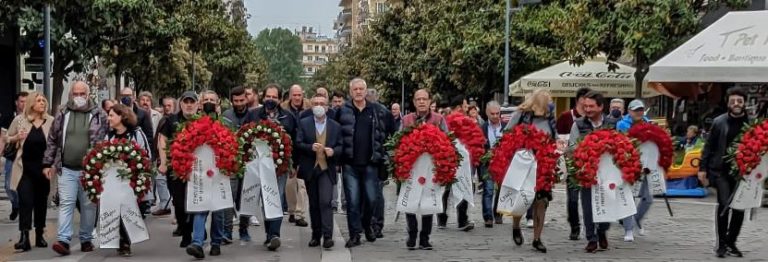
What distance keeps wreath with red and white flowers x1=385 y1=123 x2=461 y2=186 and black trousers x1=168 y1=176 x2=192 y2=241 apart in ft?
7.09

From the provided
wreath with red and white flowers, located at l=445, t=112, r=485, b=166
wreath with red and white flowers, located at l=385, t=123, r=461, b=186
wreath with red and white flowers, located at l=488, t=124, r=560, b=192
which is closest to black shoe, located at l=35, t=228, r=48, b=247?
wreath with red and white flowers, located at l=385, t=123, r=461, b=186

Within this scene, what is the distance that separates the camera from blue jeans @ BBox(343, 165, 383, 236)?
11938mm

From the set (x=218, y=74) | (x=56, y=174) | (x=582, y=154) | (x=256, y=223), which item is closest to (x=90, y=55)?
(x=256, y=223)

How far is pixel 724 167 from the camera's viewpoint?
10.9m

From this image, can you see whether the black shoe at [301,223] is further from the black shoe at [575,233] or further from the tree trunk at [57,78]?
the tree trunk at [57,78]

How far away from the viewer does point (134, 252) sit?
1152 centimetres

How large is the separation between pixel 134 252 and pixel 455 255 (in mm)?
3236

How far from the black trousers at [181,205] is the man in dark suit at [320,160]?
1207 millimetres

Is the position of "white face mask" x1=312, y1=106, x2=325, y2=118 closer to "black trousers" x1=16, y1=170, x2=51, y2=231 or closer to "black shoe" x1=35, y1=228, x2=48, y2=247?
"black trousers" x1=16, y1=170, x2=51, y2=231

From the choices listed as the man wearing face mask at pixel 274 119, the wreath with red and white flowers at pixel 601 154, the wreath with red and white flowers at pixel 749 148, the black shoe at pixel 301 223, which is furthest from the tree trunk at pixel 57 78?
the wreath with red and white flowers at pixel 749 148

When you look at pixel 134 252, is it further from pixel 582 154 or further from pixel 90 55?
pixel 90 55

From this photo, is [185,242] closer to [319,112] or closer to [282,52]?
[319,112]

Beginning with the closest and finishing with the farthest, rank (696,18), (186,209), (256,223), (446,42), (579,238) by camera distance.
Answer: (186,209) → (579,238) → (256,223) → (696,18) → (446,42)

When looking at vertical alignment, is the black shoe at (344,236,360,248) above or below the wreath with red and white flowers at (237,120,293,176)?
below
